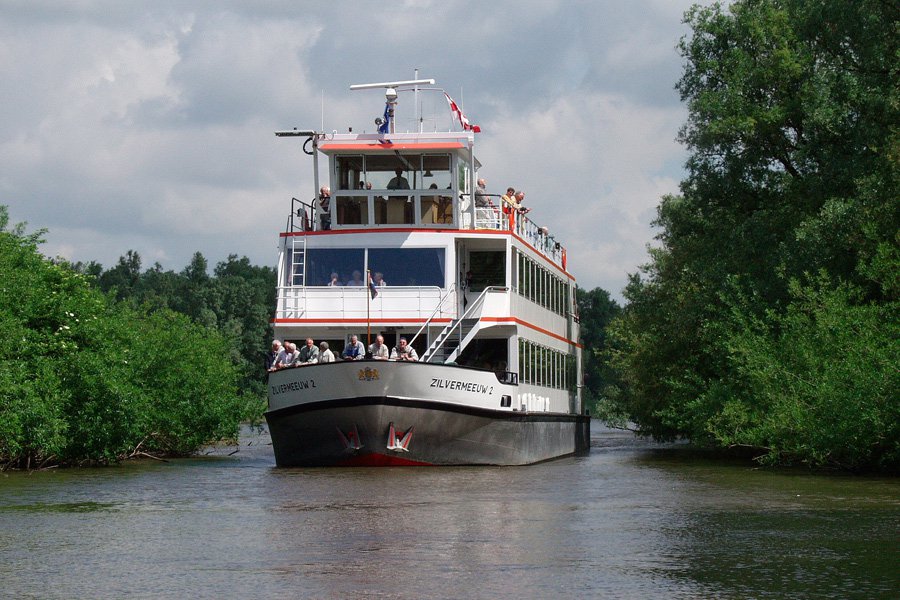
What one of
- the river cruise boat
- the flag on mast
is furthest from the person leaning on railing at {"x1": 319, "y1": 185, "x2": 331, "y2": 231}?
the flag on mast

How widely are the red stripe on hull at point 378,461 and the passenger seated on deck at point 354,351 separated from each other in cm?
188

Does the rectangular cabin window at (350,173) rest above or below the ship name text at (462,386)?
above

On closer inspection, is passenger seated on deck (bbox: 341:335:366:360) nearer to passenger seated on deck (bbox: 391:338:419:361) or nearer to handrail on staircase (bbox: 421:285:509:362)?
passenger seated on deck (bbox: 391:338:419:361)

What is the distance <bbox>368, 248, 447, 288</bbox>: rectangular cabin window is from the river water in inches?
206

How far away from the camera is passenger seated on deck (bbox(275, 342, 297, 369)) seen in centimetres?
2755

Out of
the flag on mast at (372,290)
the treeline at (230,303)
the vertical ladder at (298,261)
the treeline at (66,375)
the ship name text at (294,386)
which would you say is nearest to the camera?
the treeline at (66,375)

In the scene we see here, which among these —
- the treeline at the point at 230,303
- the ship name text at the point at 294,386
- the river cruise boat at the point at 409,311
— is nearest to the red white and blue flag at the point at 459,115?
the river cruise boat at the point at 409,311

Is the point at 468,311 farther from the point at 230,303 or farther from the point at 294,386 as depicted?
the point at 230,303

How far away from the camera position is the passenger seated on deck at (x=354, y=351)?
26719mm

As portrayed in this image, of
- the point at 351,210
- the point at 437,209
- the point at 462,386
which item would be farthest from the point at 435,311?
the point at 351,210

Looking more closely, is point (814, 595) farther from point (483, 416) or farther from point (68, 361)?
point (68, 361)

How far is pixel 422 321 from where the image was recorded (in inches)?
1123

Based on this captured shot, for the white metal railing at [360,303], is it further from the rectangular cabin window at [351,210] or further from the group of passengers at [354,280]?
the rectangular cabin window at [351,210]

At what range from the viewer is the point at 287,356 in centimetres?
2772
